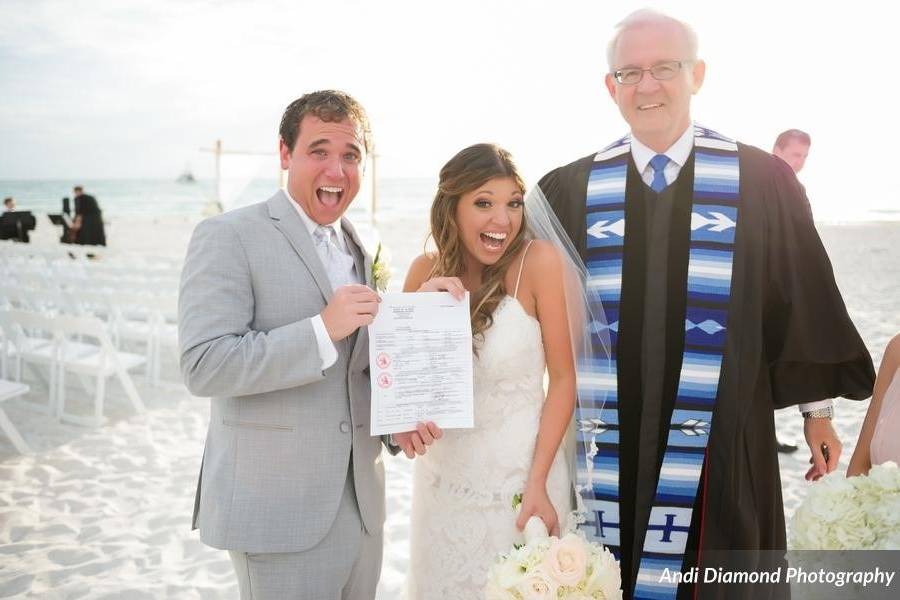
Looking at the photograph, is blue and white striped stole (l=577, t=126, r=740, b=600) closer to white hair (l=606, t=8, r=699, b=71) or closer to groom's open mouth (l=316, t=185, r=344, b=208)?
white hair (l=606, t=8, r=699, b=71)

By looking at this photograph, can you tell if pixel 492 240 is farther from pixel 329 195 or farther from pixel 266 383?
pixel 266 383

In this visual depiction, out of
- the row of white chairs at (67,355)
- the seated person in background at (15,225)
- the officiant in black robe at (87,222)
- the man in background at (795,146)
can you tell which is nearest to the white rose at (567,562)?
the row of white chairs at (67,355)

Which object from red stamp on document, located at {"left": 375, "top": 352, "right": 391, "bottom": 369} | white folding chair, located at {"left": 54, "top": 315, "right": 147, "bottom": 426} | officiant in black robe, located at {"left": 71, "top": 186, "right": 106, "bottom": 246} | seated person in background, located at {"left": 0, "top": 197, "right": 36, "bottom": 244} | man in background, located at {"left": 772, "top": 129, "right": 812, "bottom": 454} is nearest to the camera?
red stamp on document, located at {"left": 375, "top": 352, "right": 391, "bottom": 369}

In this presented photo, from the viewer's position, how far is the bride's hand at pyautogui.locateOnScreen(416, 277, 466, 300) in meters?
2.23

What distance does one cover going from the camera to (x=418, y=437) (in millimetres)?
2244

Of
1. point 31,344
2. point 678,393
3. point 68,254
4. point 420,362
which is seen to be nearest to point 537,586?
point 420,362

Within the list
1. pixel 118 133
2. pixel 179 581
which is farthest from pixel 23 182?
pixel 179 581

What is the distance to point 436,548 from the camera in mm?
2592

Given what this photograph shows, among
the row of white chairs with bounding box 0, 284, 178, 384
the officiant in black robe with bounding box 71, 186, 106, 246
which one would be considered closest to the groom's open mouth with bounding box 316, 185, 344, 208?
the row of white chairs with bounding box 0, 284, 178, 384

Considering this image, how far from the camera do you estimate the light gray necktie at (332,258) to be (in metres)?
2.26

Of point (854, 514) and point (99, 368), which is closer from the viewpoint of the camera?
point (854, 514)

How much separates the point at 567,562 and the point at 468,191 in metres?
1.44

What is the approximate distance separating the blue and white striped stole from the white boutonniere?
2.79ft

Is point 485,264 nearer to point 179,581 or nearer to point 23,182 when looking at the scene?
point 179,581
